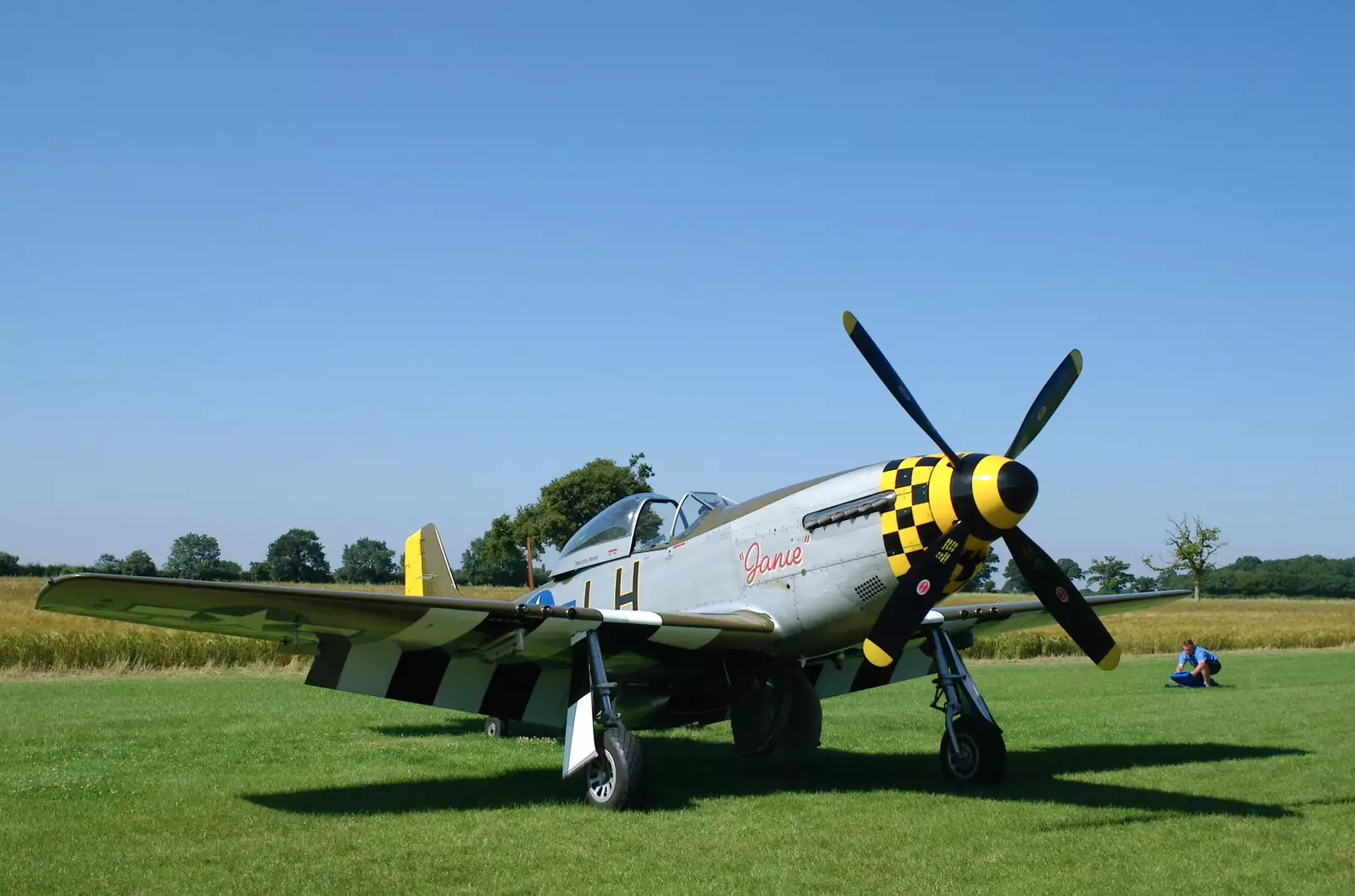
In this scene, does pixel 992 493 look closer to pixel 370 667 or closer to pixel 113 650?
pixel 370 667

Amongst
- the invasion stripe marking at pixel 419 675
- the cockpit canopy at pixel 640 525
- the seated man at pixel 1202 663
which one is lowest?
the seated man at pixel 1202 663

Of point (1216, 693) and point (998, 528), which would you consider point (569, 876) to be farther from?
point (1216, 693)

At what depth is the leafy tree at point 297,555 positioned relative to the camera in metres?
85.1

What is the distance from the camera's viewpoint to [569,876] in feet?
19.2

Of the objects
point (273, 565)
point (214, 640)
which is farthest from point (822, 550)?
point (273, 565)

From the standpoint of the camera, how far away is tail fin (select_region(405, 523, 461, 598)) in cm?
1407

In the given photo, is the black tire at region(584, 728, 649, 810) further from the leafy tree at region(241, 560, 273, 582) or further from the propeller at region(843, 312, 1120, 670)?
the leafy tree at region(241, 560, 273, 582)

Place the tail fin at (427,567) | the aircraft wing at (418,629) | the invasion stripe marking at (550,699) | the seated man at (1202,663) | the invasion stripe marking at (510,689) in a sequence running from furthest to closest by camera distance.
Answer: the seated man at (1202,663) < the tail fin at (427,567) < the invasion stripe marking at (550,699) < the invasion stripe marking at (510,689) < the aircraft wing at (418,629)

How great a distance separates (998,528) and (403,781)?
17.4 feet

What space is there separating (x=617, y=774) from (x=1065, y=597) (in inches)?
142

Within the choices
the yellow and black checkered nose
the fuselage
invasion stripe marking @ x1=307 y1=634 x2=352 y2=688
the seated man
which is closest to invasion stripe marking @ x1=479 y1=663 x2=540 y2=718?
the fuselage

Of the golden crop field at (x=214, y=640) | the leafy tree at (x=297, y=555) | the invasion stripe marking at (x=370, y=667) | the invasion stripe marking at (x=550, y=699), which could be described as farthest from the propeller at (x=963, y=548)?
the leafy tree at (x=297, y=555)

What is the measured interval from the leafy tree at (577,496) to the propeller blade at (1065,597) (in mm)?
48727

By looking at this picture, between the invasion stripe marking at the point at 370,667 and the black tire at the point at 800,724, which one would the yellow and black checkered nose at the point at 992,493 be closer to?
the black tire at the point at 800,724
